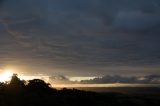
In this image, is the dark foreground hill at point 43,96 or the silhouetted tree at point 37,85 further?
the silhouetted tree at point 37,85

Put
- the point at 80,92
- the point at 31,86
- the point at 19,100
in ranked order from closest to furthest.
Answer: the point at 19,100 → the point at 31,86 → the point at 80,92

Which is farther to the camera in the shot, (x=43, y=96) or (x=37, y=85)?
(x=37, y=85)

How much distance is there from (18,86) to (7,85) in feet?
13.5

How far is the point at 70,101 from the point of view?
152m

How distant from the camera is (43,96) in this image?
494 ft

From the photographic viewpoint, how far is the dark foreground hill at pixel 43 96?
470 feet

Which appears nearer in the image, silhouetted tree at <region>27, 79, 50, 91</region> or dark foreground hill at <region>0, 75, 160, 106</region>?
dark foreground hill at <region>0, 75, 160, 106</region>

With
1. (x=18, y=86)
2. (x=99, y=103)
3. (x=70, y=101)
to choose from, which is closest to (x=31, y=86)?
(x=18, y=86)

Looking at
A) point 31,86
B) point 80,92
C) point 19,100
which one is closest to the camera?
point 19,100

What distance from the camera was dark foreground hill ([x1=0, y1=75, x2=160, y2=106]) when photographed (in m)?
143

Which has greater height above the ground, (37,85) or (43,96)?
(37,85)

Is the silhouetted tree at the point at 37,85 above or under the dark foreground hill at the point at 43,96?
above

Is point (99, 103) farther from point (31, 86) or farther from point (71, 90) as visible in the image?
point (31, 86)

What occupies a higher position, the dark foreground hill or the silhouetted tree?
the silhouetted tree
